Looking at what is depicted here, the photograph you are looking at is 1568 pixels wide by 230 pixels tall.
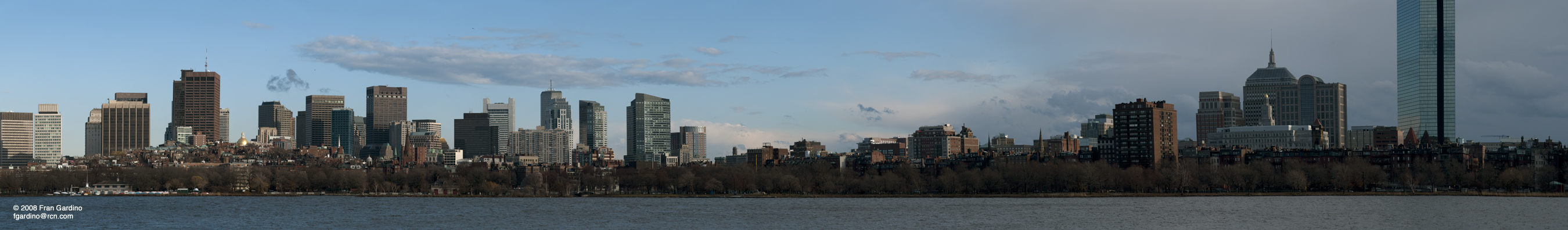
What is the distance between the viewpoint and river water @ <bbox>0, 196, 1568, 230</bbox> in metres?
114

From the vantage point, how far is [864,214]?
13362cm

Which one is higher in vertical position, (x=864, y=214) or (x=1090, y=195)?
(x=1090, y=195)

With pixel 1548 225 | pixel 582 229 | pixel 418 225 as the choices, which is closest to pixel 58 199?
pixel 418 225

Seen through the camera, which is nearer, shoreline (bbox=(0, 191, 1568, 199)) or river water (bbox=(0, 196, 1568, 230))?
river water (bbox=(0, 196, 1568, 230))

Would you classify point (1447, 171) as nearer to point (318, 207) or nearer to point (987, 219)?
point (987, 219)

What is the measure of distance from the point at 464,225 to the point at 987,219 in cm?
4489

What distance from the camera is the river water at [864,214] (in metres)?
114

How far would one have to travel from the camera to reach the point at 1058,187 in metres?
192

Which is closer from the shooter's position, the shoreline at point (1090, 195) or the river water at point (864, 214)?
the river water at point (864, 214)

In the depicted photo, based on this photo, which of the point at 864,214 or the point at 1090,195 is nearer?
the point at 864,214

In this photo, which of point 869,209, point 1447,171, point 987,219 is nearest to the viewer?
point 987,219

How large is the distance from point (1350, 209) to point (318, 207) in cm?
11033

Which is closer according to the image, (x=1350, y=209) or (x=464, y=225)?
(x=464, y=225)

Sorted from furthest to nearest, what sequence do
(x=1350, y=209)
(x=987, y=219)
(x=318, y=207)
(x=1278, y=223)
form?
(x=318, y=207) → (x=1350, y=209) → (x=987, y=219) → (x=1278, y=223)
